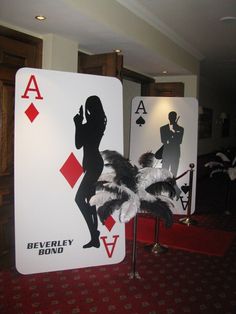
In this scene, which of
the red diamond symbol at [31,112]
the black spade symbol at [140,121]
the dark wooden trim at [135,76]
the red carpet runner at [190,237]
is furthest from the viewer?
the dark wooden trim at [135,76]

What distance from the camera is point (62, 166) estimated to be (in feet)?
9.64

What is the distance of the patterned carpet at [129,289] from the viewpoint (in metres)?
2.55

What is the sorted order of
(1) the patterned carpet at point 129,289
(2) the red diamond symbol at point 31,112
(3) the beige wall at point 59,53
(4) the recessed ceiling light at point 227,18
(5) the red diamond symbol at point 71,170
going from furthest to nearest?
(4) the recessed ceiling light at point 227,18
(3) the beige wall at point 59,53
(5) the red diamond symbol at point 71,170
(2) the red diamond symbol at point 31,112
(1) the patterned carpet at point 129,289

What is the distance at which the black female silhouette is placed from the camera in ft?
9.87

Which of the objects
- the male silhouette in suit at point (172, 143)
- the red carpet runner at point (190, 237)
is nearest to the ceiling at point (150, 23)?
the male silhouette in suit at point (172, 143)

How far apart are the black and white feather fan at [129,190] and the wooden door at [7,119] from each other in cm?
96

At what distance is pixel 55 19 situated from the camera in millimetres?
3027

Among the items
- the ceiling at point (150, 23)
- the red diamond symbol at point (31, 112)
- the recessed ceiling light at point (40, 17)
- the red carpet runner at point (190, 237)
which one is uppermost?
the ceiling at point (150, 23)

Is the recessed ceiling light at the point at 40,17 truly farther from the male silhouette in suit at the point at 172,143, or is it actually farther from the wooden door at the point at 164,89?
the wooden door at the point at 164,89

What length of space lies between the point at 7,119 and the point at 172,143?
2.40 m

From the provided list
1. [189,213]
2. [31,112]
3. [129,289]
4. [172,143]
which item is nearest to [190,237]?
[189,213]

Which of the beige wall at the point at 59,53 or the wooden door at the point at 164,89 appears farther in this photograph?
the wooden door at the point at 164,89

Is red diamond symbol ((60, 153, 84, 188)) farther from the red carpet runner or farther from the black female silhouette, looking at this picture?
the red carpet runner

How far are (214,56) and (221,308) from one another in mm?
4773
